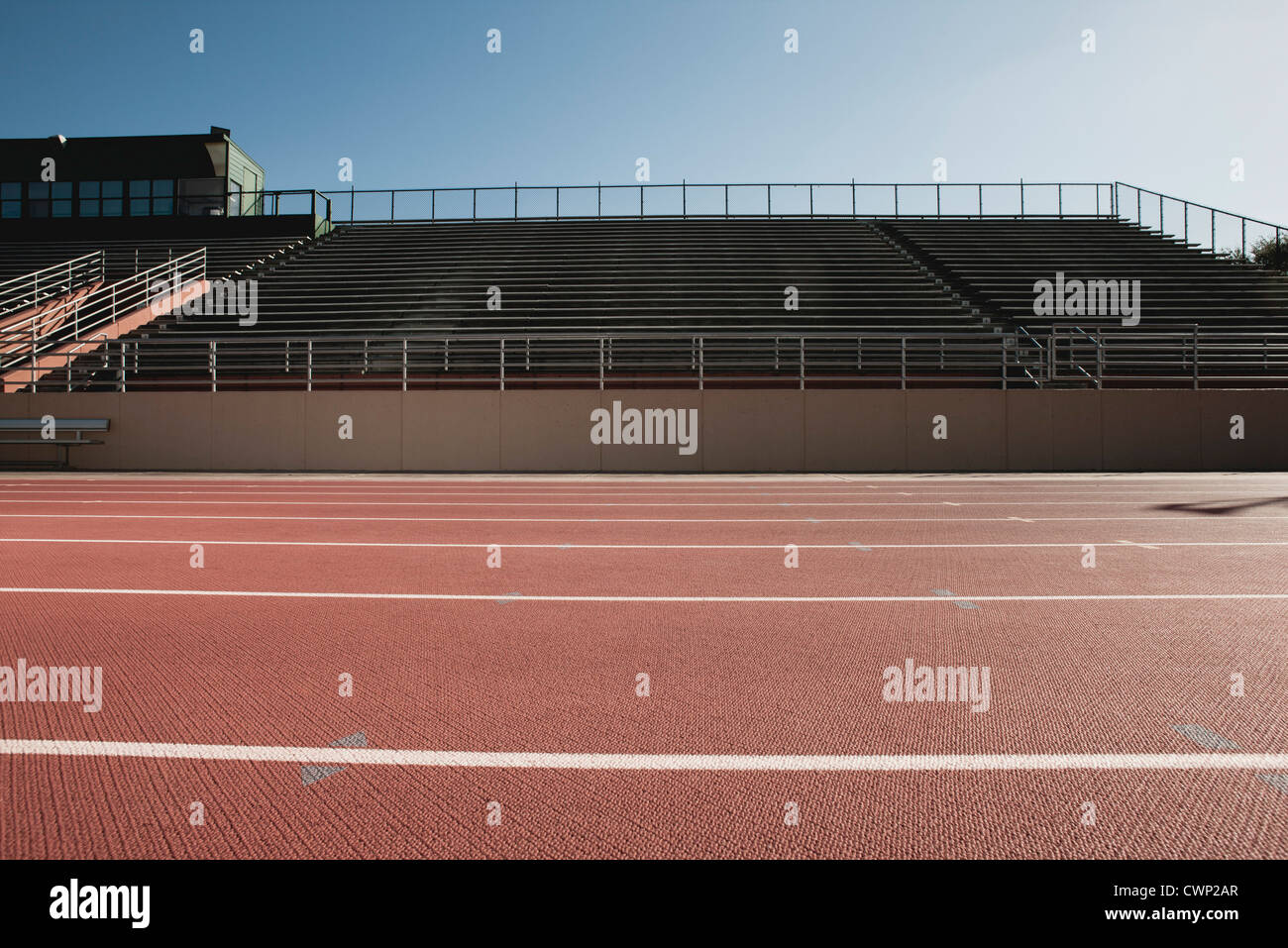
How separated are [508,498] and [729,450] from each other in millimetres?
5682

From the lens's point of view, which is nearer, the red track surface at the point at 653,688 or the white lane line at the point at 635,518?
the red track surface at the point at 653,688

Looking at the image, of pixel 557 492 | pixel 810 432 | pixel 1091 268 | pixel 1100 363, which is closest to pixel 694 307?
pixel 810 432

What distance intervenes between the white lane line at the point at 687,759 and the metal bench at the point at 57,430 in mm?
15226

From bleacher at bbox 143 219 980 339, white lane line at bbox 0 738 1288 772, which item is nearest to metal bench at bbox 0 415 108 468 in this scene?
bleacher at bbox 143 219 980 339

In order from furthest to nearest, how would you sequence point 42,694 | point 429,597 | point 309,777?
point 429,597, point 42,694, point 309,777

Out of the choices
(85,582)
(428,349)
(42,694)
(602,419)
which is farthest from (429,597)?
(428,349)

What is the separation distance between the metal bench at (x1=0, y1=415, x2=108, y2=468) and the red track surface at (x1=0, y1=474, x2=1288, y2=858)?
992 centimetres

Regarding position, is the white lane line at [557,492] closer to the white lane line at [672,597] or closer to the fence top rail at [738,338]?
the fence top rail at [738,338]

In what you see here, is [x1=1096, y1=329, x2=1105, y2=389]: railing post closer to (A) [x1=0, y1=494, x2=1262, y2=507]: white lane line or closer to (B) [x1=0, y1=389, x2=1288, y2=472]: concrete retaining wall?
Result: (B) [x1=0, y1=389, x2=1288, y2=472]: concrete retaining wall

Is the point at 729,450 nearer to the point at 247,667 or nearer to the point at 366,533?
the point at 366,533

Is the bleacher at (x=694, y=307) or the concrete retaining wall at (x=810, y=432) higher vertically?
the bleacher at (x=694, y=307)

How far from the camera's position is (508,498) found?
32.4ft

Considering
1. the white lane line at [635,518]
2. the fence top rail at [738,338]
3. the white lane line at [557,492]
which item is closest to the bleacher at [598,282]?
the fence top rail at [738,338]

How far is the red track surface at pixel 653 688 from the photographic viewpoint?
71.5 inches
